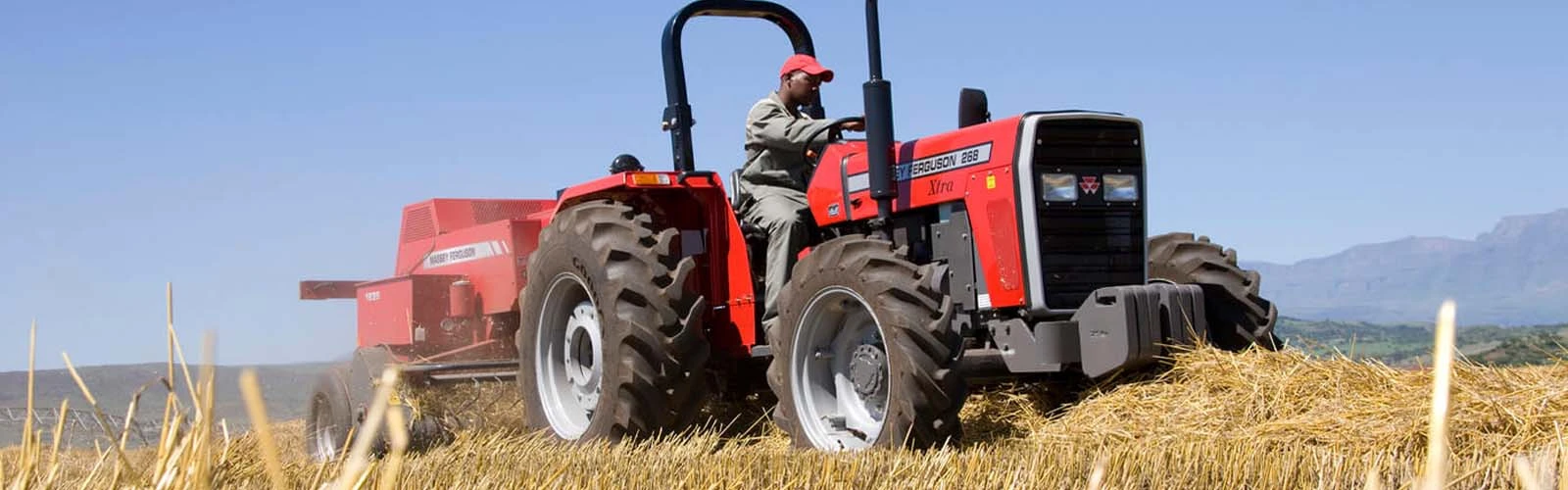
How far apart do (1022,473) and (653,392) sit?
2.70 m

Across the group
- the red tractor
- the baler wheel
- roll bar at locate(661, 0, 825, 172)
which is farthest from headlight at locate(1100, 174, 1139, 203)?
the baler wheel

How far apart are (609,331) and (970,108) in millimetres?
1928

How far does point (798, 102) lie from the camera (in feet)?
24.5

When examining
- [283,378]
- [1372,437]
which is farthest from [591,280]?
[283,378]

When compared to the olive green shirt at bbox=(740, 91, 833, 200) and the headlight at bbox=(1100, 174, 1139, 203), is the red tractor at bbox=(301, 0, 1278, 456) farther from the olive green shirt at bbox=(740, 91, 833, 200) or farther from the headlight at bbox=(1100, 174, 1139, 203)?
the olive green shirt at bbox=(740, 91, 833, 200)

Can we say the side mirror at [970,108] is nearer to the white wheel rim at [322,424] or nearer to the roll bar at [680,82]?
the roll bar at [680,82]

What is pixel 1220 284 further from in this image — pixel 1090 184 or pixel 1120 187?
pixel 1090 184

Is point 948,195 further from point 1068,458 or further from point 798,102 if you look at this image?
point 1068,458

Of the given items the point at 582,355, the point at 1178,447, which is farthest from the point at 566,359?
the point at 1178,447

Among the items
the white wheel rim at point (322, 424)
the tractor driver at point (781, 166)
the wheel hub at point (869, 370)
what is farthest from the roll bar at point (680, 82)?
the white wheel rim at point (322, 424)

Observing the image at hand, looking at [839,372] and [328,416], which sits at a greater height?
[839,372]

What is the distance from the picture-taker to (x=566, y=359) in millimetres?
7988

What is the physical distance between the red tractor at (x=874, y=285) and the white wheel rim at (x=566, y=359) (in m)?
0.01

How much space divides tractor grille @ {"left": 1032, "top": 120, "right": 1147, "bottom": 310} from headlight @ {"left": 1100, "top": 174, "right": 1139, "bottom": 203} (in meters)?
0.02
